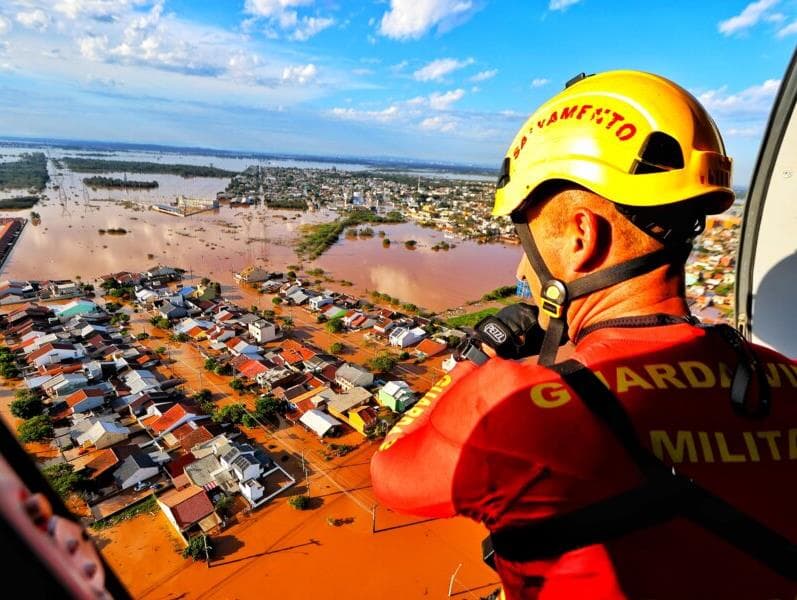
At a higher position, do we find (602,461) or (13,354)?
(602,461)

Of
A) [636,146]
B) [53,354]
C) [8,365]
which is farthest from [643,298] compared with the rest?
[8,365]

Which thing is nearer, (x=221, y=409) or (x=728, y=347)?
(x=728, y=347)

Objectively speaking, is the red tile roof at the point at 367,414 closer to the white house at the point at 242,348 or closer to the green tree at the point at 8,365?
the white house at the point at 242,348

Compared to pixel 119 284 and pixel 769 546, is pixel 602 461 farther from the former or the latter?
pixel 119 284

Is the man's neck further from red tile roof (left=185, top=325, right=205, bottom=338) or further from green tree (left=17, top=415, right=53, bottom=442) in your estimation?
red tile roof (left=185, top=325, right=205, bottom=338)

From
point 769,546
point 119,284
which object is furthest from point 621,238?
point 119,284

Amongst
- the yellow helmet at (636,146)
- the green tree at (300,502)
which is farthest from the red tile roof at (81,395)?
the yellow helmet at (636,146)
